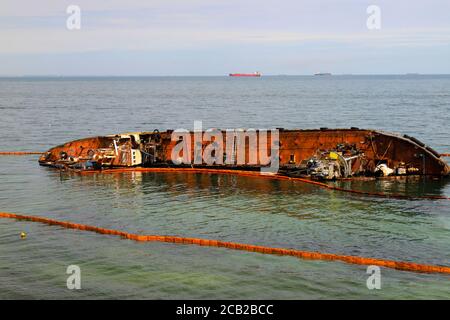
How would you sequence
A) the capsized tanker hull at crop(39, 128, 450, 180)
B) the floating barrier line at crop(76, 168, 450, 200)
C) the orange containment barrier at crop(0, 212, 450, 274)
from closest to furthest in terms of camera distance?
the orange containment barrier at crop(0, 212, 450, 274), the floating barrier line at crop(76, 168, 450, 200), the capsized tanker hull at crop(39, 128, 450, 180)

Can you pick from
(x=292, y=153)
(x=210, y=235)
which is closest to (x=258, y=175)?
(x=292, y=153)

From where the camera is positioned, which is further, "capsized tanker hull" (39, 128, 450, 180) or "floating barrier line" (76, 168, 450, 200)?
"capsized tanker hull" (39, 128, 450, 180)

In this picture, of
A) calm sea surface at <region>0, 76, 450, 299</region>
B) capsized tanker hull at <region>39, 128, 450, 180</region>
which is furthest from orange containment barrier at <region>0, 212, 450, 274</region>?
capsized tanker hull at <region>39, 128, 450, 180</region>

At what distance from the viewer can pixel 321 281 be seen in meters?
27.9

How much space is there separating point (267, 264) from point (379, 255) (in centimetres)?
615

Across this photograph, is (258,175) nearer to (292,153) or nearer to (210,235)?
(292,153)

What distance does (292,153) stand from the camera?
183 ft

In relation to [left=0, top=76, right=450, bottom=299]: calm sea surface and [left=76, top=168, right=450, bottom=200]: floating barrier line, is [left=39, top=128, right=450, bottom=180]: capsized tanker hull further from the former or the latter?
[left=0, top=76, right=450, bottom=299]: calm sea surface

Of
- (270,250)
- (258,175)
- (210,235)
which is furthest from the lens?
(258,175)

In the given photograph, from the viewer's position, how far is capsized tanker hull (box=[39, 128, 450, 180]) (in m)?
52.0

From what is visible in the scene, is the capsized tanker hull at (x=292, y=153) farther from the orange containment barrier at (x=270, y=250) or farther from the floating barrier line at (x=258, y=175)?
the orange containment barrier at (x=270, y=250)

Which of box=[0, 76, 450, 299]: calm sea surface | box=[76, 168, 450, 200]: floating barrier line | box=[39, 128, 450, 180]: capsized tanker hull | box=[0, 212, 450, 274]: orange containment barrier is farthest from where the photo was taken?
box=[39, 128, 450, 180]: capsized tanker hull

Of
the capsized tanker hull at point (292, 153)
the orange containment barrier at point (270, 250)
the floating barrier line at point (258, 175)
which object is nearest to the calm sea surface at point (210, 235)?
the orange containment barrier at point (270, 250)
